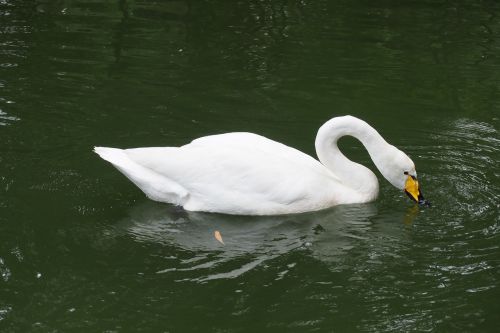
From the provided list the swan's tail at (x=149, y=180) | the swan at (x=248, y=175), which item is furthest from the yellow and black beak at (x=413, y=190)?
the swan's tail at (x=149, y=180)

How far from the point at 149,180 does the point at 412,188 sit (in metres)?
2.33

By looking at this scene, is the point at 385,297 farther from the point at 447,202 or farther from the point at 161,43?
the point at 161,43

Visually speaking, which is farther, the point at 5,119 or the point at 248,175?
the point at 5,119

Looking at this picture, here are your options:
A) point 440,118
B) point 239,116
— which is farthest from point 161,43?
point 440,118

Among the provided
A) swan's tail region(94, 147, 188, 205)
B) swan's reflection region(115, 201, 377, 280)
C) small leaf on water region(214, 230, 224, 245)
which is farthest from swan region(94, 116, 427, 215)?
small leaf on water region(214, 230, 224, 245)

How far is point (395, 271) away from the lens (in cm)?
757

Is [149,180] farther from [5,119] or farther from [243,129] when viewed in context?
[5,119]

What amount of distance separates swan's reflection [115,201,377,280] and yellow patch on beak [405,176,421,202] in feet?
1.16

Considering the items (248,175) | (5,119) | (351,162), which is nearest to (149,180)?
(248,175)

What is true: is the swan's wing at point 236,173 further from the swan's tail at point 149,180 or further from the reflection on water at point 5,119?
the reflection on water at point 5,119

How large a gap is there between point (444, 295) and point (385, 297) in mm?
431

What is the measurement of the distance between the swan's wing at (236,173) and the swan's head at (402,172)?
0.62m

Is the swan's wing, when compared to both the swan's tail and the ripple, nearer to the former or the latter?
the swan's tail

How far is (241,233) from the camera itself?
8.36 metres
